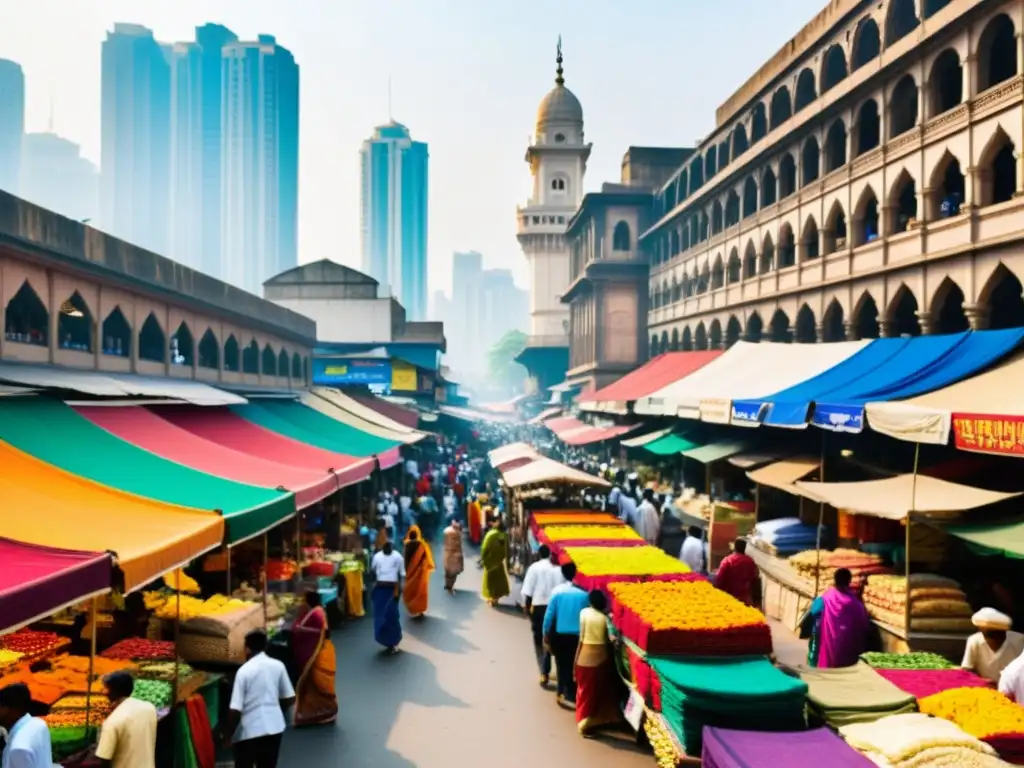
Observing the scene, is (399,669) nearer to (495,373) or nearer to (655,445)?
(655,445)

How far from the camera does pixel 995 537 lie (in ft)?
27.5

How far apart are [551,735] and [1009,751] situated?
4.11 m

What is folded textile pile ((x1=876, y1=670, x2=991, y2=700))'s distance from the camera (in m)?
6.78

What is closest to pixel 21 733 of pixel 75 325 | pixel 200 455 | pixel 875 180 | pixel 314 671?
pixel 314 671

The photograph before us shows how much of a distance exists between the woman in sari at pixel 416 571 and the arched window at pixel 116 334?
584cm

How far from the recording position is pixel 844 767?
5262mm

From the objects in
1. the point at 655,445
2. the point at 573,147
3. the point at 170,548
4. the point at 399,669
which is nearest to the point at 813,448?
the point at 655,445

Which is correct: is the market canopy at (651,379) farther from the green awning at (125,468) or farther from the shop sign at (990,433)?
the green awning at (125,468)

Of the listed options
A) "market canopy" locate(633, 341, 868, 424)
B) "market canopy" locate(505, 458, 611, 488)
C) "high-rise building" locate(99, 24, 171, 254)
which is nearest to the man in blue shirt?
"market canopy" locate(505, 458, 611, 488)

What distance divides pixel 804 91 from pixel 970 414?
1611 centimetres

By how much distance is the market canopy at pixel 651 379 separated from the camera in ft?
89.1

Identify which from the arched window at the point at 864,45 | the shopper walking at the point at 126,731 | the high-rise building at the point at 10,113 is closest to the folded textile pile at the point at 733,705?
the shopper walking at the point at 126,731

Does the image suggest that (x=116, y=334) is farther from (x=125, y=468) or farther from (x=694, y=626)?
(x=694, y=626)

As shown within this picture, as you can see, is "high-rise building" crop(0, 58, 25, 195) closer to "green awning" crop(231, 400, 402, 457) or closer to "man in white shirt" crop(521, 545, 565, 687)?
"green awning" crop(231, 400, 402, 457)
